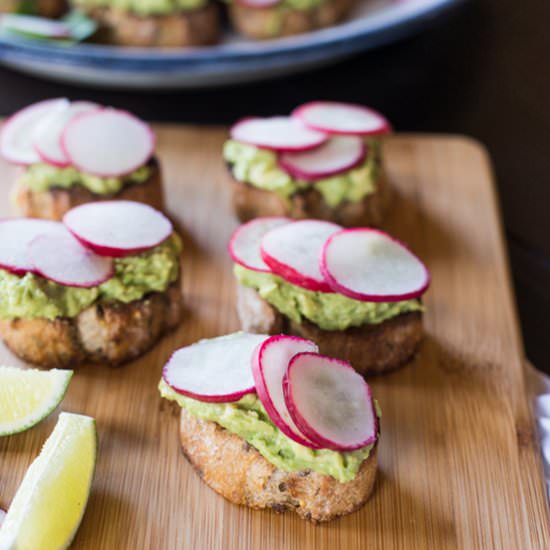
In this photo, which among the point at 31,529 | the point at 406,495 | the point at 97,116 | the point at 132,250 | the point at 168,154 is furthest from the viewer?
the point at 168,154

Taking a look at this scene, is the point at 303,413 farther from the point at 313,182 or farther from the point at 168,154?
the point at 168,154

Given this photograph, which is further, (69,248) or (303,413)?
(69,248)

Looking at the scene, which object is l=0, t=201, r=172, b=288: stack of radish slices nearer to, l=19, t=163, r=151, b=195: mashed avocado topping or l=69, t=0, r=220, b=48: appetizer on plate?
l=19, t=163, r=151, b=195: mashed avocado topping

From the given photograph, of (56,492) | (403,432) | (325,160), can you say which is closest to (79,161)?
(325,160)

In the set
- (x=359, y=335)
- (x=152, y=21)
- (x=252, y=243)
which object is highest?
(x=152, y=21)

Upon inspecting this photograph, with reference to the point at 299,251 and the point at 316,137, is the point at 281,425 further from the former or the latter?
the point at 316,137

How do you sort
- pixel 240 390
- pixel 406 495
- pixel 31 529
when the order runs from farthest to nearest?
pixel 406 495, pixel 240 390, pixel 31 529

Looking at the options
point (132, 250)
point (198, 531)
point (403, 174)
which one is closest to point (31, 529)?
point (198, 531)
